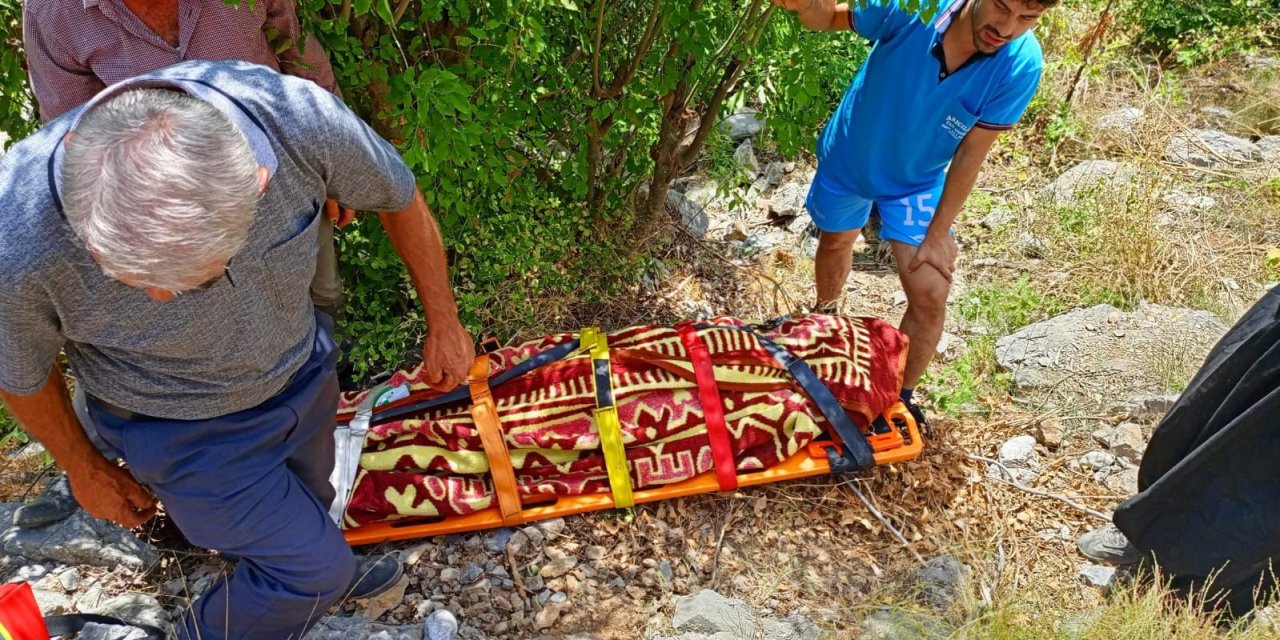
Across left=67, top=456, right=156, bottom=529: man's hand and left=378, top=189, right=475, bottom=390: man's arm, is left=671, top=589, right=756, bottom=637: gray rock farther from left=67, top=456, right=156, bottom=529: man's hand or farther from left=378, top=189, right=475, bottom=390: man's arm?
left=67, top=456, right=156, bottom=529: man's hand

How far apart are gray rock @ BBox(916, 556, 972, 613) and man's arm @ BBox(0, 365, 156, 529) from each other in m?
2.40

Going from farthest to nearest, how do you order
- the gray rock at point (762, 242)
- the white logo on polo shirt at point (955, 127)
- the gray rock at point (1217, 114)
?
the gray rock at point (1217, 114) < the gray rock at point (762, 242) < the white logo on polo shirt at point (955, 127)

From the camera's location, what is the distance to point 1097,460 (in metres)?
3.44

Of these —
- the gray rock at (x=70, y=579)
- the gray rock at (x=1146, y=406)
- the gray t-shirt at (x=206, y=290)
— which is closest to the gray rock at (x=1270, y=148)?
the gray rock at (x=1146, y=406)

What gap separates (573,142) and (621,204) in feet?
1.64

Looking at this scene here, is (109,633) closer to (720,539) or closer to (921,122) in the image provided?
(720,539)

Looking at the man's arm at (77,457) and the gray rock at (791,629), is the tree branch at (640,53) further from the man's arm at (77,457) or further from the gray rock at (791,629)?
the man's arm at (77,457)

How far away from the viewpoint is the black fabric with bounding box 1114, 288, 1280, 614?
2336mm

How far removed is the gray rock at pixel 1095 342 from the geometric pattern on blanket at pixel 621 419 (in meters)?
0.99

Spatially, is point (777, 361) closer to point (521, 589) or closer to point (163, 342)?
point (521, 589)

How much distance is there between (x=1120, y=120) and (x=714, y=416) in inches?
161

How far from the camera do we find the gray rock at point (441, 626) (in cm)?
260

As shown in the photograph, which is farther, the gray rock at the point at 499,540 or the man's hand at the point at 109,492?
the gray rock at the point at 499,540

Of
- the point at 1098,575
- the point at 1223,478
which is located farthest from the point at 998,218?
the point at 1223,478
